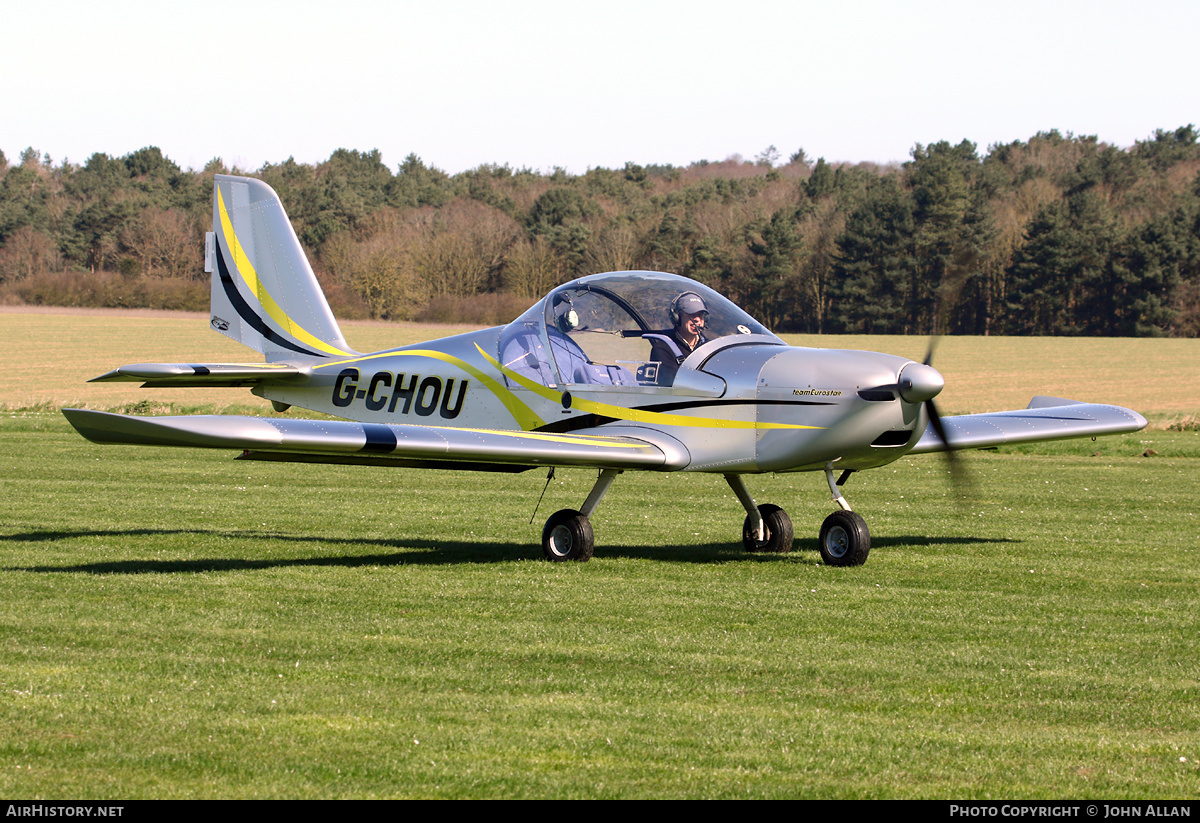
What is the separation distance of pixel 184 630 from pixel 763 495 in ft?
35.6

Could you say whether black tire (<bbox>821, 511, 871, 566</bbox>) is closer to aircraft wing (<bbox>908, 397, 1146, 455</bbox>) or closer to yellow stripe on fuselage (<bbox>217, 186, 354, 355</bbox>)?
aircraft wing (<bbox>908, 397, 1146, 455</bbox>)

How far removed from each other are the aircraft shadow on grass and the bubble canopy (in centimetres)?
172

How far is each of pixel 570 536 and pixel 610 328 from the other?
194 cm

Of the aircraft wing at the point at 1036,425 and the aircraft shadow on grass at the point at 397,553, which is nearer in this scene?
the aircraft shadow on grass at the point at 397,553

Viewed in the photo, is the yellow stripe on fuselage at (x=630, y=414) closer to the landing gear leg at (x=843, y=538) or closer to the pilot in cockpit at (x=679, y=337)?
the pilot in cockpit at (x=679, y=337)

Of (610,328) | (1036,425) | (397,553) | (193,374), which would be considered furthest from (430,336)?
(610,328)

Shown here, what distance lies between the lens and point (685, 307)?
11875 millimetres

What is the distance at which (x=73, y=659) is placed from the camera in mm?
7473

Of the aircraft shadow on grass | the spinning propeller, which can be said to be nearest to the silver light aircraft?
the spinning propeller

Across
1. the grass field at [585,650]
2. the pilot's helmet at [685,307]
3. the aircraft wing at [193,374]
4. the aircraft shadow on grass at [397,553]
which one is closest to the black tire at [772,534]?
the aircraft shadow on grass at [397,553]

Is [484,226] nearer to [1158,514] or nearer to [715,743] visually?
[1158,514]

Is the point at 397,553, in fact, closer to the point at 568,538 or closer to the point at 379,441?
the point at 568,538

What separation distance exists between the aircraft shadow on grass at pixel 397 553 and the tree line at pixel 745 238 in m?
65.2

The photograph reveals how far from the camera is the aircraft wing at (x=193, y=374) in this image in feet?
42.7
